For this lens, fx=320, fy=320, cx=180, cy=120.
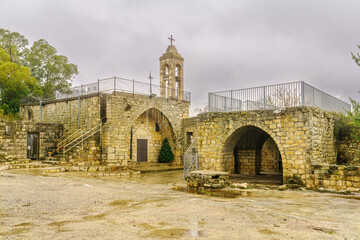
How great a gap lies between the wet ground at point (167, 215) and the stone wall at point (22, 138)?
32.8ft

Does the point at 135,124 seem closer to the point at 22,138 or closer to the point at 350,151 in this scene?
the point at 22,138

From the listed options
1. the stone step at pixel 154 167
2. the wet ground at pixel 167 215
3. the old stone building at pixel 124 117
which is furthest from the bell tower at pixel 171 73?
Result: the wet ground at pixel 167 215

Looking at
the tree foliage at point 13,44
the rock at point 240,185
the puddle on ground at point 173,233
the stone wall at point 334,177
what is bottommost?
the rock at point 240,185

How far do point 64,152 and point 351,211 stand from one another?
14707mm

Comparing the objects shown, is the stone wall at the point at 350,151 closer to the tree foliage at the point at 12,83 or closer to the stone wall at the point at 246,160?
the stone wall at the point at 246,160

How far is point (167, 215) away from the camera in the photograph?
6.07 m

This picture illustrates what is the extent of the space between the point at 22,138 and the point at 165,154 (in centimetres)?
892

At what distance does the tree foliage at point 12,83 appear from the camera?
2431 centimetres

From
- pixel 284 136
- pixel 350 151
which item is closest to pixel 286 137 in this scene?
pixel 284 136

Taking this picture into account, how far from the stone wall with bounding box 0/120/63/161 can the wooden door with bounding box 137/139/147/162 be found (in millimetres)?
5183

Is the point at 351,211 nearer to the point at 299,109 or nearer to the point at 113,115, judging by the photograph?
the point at 299,109

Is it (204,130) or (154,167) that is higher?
(204,130)

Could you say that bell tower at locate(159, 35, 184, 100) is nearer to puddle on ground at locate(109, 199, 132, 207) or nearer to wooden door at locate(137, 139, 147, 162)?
wooden door at locate(137, 139, 147, 162)

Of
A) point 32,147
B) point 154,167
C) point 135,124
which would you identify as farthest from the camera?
point 135,124
